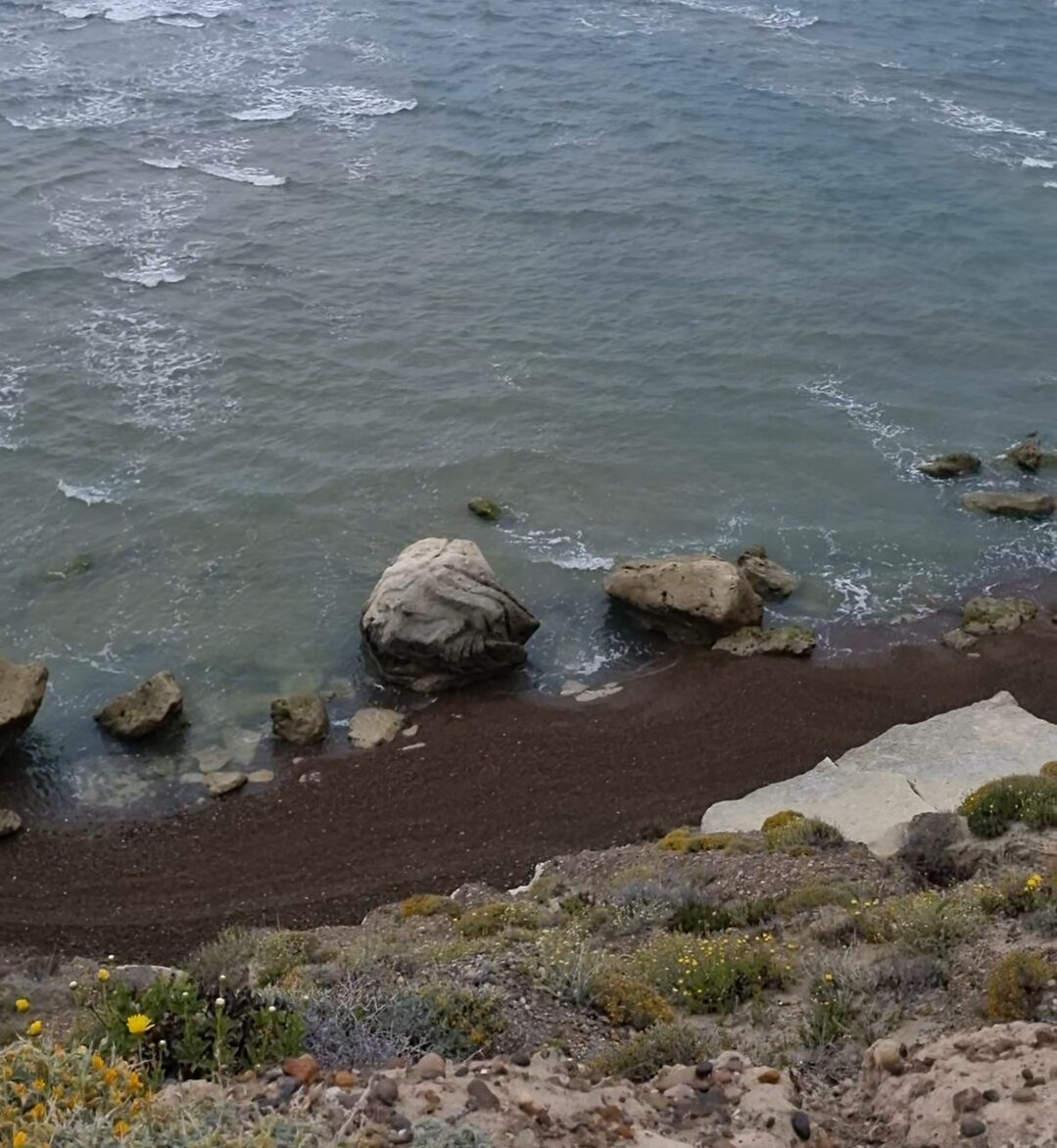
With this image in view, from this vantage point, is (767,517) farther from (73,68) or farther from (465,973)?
(73,68)

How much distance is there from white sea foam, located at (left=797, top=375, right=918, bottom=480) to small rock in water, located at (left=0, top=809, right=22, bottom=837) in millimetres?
27587

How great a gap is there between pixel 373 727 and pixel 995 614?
54.9 ft

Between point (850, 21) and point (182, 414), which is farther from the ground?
point (850, 21)

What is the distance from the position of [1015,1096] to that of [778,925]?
22.2ft

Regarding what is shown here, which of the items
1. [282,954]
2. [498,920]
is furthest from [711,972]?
[282,954]

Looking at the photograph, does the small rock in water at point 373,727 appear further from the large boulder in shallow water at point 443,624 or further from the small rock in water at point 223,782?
the small rock in water at point 223,782

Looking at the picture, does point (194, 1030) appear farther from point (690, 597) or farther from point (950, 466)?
point (950, 466)

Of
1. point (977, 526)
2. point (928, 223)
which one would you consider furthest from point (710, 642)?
point (928, 223)

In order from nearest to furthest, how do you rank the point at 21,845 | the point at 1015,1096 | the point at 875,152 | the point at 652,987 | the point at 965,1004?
the point at 1015,1096, the point at 965,1004, the point at 652,987, the point at 21,845, the point at 875,152

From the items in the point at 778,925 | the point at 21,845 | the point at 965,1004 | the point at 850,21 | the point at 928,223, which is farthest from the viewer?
the point at 850,21

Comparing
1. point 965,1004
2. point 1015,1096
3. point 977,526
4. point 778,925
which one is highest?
point 1015,1096

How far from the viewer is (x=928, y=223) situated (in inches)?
2096

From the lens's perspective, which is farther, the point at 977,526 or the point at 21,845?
the point at 977,526

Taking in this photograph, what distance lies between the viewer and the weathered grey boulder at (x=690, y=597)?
3199 cm
